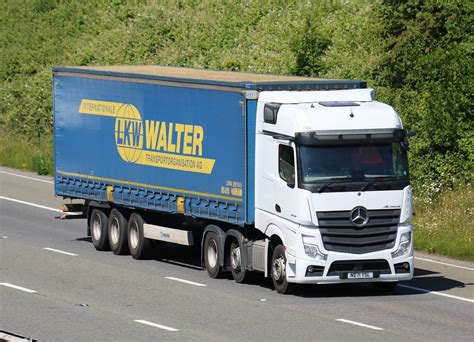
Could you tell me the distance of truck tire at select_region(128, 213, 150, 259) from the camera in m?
26.3

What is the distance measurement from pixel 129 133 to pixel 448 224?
7378mm

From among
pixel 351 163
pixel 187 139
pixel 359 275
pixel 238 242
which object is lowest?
pixel 359 275

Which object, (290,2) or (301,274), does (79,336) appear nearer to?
(301,274)

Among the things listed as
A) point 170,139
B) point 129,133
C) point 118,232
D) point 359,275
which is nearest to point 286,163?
point 359,275

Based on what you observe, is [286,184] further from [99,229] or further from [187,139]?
[99,229]


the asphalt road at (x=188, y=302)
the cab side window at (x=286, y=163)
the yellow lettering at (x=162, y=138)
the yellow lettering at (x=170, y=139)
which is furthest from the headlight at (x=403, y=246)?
the yellow lettering at (x=162, y=138)

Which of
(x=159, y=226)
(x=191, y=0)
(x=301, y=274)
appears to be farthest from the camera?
(x=191, y=0)

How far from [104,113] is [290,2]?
2136 cm

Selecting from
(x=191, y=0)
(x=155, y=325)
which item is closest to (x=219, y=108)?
(x=155, y=325)

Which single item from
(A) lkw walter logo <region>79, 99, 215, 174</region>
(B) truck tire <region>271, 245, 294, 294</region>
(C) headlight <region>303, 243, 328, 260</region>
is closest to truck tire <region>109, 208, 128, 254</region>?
(A) lkw walter logo <region>79, 99, 215, 174</region>

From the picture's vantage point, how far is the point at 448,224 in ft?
92.1

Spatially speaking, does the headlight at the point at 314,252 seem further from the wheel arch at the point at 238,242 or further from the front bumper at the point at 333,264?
the wheel arch at the point at 238,242

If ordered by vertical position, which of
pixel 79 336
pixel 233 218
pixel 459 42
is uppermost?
pixel 459 42

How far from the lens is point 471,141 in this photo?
3125cm
